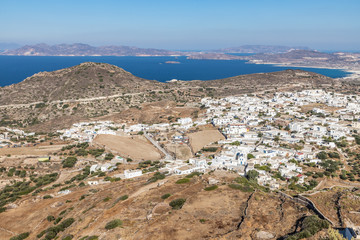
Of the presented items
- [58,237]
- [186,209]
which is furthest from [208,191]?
[58,237]

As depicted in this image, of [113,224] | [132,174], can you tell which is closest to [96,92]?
[132,174]

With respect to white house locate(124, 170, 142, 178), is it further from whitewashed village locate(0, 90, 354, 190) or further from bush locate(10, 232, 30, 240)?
bush locate(10, 232, 30, 240)

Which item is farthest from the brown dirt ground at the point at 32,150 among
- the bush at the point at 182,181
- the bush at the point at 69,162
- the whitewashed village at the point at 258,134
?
the bush at the point at 182,181

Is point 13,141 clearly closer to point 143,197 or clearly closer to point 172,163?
point 172,163

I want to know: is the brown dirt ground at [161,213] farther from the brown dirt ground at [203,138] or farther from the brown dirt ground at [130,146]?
the brown dirt ground at [203,138]

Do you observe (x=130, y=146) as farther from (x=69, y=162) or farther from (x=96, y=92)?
(x=96, y=92)

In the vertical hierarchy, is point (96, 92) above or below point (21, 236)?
above
